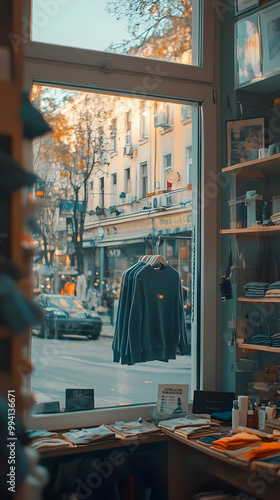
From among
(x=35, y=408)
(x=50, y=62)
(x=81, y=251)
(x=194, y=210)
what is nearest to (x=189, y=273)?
(x=194, y=210)

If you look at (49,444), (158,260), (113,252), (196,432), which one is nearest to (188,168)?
(158,260)

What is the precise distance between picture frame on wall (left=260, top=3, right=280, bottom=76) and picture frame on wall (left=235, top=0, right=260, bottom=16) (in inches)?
5.5

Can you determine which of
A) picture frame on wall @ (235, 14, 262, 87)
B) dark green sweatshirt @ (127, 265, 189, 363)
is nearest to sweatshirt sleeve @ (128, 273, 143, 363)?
dark green sweatshirt @ (127, 265, 189, 363)

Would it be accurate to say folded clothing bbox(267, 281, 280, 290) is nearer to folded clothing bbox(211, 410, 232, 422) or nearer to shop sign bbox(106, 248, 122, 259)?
folded clothing bbox(211, 410, 232, 422)

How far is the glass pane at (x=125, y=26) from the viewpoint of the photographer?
3230 mm

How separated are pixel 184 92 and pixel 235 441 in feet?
7.27

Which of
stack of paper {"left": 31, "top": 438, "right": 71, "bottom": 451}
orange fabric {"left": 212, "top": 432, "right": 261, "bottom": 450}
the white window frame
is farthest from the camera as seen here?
the white window frame

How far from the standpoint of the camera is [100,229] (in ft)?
11.3

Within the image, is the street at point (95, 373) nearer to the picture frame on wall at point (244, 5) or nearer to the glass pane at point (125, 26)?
the glass pane at point (125, 26)

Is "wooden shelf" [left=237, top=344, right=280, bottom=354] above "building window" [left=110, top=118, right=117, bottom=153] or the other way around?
the other way around

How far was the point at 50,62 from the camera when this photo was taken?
3234 mm

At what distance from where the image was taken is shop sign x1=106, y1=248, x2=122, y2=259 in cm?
345

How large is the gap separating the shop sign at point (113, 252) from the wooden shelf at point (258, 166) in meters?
0.86

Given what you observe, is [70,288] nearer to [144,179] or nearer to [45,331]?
[45,331]
